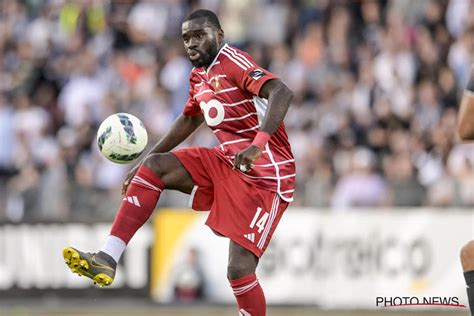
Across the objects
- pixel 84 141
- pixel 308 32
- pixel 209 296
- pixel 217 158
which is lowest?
pixel 209 296

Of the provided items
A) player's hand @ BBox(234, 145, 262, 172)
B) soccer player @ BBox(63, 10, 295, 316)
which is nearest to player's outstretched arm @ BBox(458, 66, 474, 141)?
player's hand @ BBox(234, 145, 262, 172)

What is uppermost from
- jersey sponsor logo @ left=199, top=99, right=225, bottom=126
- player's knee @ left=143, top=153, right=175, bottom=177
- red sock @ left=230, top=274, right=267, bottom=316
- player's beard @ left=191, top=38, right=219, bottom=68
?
player's beard @ left=191, top=38, right=219, bottom=68

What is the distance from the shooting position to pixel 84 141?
1812 centimetres

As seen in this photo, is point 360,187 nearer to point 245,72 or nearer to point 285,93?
point 245,72

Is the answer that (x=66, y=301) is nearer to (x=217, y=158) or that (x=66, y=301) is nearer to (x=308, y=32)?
(x=308, y=32)

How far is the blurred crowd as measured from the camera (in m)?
15.6

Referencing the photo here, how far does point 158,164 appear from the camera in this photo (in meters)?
9.03

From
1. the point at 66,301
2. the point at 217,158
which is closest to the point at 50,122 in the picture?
the point at 66,301

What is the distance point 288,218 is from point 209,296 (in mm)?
1471

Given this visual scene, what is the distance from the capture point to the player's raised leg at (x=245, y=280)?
8.87 m

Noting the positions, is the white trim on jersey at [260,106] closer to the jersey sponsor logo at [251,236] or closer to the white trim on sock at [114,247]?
the jersey sponsor logo at [251,236]

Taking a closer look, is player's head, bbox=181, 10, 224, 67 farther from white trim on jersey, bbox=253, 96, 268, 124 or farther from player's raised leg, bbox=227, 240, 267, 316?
player's raised leg, bbox=227, 240, 267, 316

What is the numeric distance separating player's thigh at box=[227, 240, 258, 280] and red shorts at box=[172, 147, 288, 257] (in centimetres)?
4

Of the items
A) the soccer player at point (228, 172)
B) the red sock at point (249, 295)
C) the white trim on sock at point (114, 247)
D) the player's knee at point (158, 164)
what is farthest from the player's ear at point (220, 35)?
the red sock at point (249, 295)
